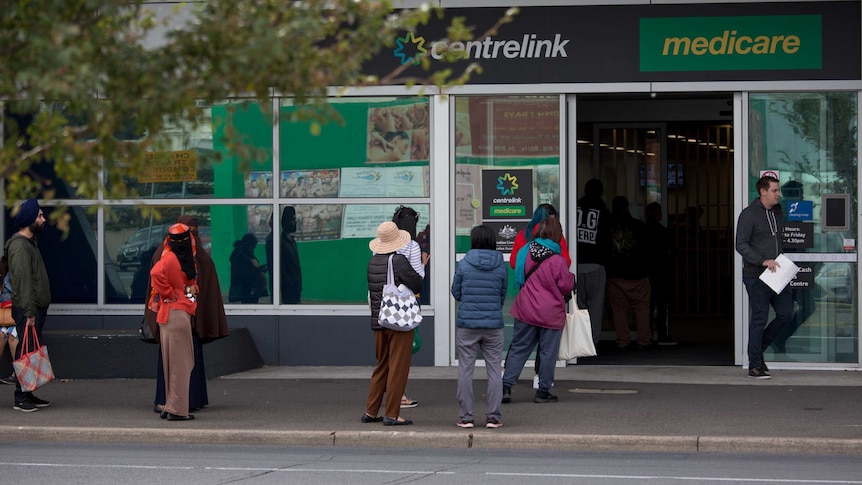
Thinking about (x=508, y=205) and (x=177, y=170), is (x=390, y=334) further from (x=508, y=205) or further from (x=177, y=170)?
(x=177, y=170)

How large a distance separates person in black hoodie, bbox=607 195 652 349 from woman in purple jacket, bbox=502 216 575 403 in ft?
17.0

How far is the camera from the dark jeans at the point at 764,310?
41.8 feet

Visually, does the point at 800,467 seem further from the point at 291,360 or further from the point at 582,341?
the point at 291,360

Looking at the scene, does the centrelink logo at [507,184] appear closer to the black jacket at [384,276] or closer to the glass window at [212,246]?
the glass window at [212,246]

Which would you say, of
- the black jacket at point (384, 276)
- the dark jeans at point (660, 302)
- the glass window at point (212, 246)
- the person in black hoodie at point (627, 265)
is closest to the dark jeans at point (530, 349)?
the black jacket at point (384, 276)

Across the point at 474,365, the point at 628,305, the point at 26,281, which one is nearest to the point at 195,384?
the point at 26,281

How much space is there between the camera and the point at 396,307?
32.7ft

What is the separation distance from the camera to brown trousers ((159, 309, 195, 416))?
10.5m

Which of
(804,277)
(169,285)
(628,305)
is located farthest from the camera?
(628,305)

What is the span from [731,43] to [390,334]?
5.81 meters

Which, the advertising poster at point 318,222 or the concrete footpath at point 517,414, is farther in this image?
the advertising poster at point 318,222

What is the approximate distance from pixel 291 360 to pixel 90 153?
9.36 meters

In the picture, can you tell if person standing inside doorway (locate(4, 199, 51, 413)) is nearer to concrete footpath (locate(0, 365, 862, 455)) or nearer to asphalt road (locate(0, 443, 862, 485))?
concrete footpath (locate(0, 365, 862, 455))

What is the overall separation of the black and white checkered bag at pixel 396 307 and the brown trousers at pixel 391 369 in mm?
203
